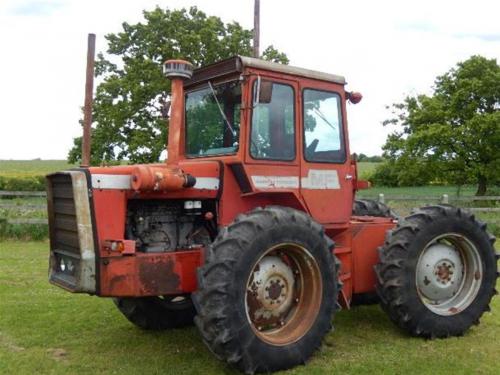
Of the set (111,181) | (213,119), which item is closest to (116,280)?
(111,181)

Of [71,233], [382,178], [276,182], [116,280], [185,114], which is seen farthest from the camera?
[382,178]

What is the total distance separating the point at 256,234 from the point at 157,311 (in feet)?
6.68

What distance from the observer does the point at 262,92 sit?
5.21 metres

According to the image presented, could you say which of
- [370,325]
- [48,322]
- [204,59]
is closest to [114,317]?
[48,322]

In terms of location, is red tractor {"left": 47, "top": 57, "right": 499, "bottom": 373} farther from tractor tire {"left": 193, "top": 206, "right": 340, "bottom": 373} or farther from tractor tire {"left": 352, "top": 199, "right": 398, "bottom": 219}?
tractor tire {"left": 352, "top": 199, "right": 398, "bottom": 219}

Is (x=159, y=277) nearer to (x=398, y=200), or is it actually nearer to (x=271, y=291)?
(x=271, y=291)

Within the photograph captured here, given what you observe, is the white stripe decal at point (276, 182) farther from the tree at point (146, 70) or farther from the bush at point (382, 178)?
the bush at point (382, 178)

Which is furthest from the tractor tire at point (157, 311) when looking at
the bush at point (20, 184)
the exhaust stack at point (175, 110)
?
the bush at point (20, 184)

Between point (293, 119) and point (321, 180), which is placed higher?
point (293, 119)

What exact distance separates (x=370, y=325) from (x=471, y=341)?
1.08 m

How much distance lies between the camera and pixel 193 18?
2634 cm

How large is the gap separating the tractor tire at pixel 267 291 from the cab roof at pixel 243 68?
134cm

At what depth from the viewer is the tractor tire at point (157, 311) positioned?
623 centimetres

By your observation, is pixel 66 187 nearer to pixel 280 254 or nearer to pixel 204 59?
Answer: pixel 280 254
